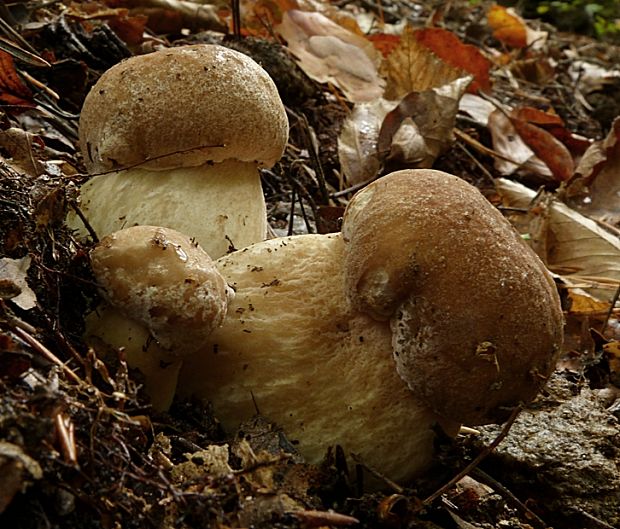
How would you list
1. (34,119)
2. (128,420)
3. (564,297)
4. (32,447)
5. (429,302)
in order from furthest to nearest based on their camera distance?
1. (564,297)
2. (34,119)
3. (429,302)
4. (128,420)
5. (32,447)

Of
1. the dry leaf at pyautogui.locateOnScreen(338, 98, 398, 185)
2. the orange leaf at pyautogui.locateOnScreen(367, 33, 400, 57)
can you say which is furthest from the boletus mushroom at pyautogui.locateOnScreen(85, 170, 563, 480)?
the orange leaf at pyautogui.locateOnScreen(367, 33, 400, 57)

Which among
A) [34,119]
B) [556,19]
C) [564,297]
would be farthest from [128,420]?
[556,19]

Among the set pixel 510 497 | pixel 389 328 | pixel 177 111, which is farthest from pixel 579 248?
pixel 177 111

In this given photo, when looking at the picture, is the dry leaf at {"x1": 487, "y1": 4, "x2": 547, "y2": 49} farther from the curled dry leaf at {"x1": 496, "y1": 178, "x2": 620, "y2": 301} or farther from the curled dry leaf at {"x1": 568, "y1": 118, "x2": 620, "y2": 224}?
the curled dry leaf at {"x1": 496, "y1": 178, "x2": 620, "y2": 301}

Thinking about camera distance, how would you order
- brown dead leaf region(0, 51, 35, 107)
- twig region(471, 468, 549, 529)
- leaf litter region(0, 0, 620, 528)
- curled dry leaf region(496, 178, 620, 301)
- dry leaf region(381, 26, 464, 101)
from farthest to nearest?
dry leaf region(381, 26, 464, 101) < curled dry leaf region(496, 178, 620, 301) < brown dead leaf region(0, 51, 35, 107) < twig region(471, 468, 549, 529) < leaf litter region(0, 0, 620, 528)

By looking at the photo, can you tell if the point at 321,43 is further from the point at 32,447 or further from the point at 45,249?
the point at 32,447

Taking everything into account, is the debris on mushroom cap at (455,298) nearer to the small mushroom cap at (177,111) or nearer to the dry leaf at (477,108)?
the small mushroom cap at (177,111)

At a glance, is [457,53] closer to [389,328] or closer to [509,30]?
[509,30]
